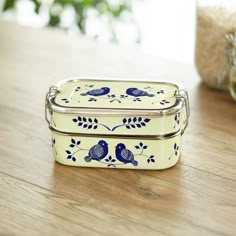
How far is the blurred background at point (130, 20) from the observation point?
7.09ft

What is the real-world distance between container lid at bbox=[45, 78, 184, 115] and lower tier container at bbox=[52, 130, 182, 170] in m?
0.04

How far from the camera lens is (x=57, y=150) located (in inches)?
37.0

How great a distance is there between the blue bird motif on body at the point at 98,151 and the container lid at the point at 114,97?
0.05 metres

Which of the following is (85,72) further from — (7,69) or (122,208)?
(122,208)

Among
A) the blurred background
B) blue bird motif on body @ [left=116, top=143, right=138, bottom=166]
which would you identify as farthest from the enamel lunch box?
the blurred background

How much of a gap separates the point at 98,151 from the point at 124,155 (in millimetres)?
40

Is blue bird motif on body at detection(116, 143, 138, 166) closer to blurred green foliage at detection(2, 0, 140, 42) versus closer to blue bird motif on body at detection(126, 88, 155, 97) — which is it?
blue bird motif on body at detection(126, 88, 155, 97)

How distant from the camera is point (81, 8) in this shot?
214 cm

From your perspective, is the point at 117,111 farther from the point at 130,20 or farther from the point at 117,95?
the point at 130,20

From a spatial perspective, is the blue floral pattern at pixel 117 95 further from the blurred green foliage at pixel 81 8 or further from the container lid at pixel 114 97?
the blurred green foliage at pixel 81 8

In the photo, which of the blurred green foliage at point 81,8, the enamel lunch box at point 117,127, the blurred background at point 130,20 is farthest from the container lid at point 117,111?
the blurred green foliage at point 81,8

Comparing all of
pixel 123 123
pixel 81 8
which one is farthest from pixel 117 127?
pixel 81 8

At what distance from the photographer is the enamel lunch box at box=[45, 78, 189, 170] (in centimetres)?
89

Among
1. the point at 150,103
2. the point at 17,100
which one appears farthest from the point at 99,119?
the point at 17,100
